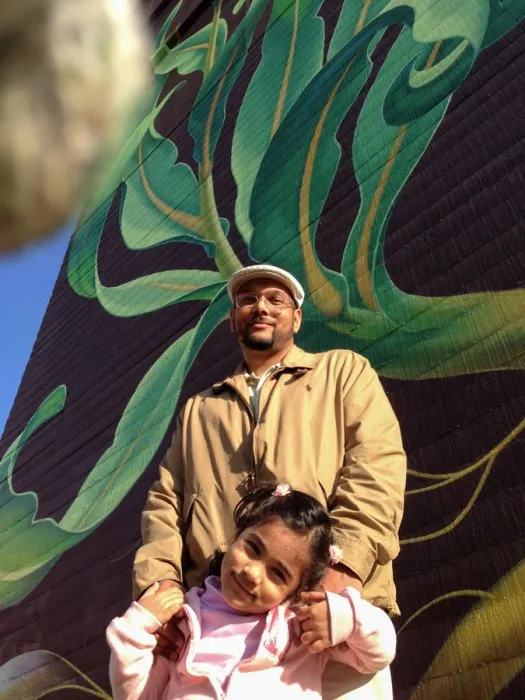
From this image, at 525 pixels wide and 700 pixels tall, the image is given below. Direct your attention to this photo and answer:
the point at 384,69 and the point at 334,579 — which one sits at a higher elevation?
the point at 384,69

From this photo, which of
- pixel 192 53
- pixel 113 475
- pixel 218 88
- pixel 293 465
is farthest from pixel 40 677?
pixel 192 53

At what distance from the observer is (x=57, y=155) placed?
0.78 ft

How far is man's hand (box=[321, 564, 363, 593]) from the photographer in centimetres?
109

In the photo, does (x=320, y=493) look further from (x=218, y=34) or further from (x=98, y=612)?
(x=218, y=34)

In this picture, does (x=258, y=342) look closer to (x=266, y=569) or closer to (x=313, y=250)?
(x=266, y=569)

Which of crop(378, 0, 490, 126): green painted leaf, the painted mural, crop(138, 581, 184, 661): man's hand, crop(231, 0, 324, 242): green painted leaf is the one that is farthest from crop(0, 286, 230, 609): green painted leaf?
crop(138, 581, 184, 661): man's hand

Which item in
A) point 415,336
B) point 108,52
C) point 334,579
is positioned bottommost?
point 334,579

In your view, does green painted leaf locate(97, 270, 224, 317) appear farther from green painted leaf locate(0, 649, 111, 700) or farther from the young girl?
the young girl

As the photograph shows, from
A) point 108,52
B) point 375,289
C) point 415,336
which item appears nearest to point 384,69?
point 375,289

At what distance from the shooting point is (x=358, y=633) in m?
1.00

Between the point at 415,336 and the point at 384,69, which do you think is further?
the point at 384,69

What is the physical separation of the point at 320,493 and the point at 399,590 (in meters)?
0.75

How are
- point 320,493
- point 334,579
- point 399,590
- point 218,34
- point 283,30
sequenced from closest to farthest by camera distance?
point 334,579, point 320,493, point 399,590, point 283,30, point 218,34

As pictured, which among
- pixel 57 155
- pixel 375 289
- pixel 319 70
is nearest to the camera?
pixel 57 155
